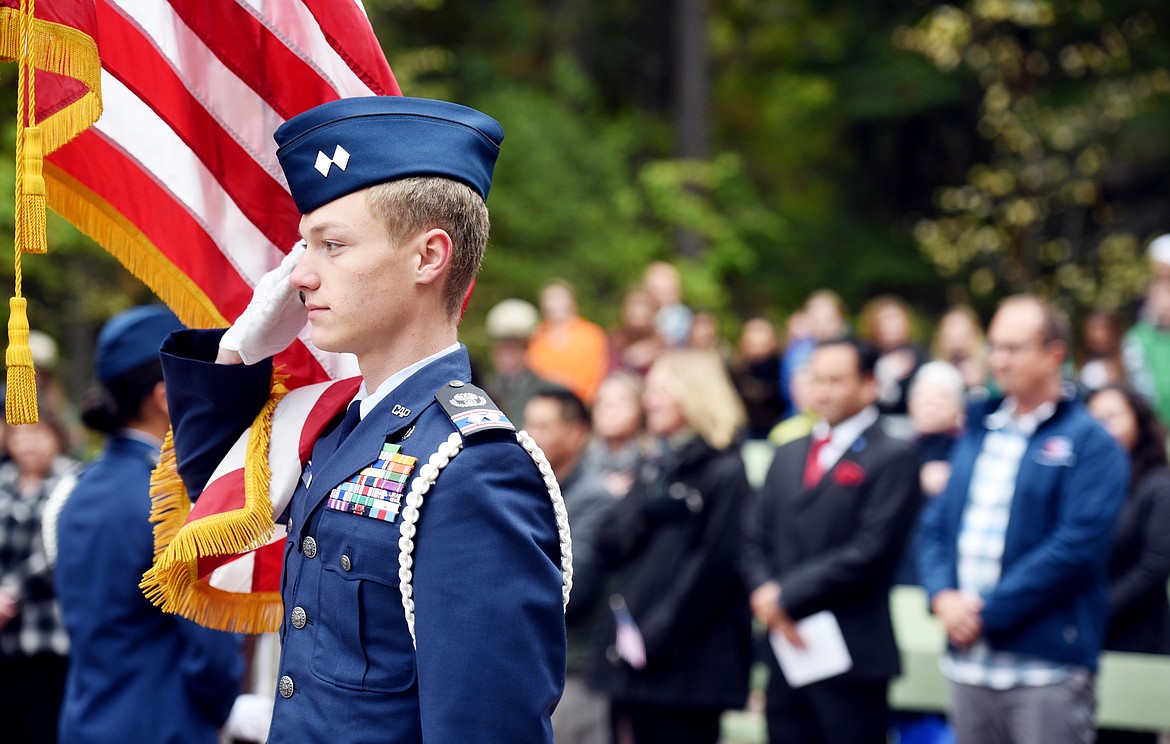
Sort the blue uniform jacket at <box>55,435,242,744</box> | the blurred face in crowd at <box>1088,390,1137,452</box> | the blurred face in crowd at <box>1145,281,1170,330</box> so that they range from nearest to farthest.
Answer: the blue uniform jacket at <box>55,435,242,744</box> < the blurred face in crowd at <box>1088,390,1137,452</box> < the blurred face in crowd at <box>1145,281,1170,330</box>

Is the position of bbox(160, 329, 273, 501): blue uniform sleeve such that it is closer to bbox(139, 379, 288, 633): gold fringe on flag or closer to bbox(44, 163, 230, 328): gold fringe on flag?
bbox(139, 379, 288, 633): gold fringe on flag

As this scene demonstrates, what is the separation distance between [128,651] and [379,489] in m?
1.95

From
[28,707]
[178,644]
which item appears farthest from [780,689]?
[28,707]

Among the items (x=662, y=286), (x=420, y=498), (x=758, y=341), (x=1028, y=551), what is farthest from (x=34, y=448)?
(x=758, y=341)

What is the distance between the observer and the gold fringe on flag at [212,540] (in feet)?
8.42

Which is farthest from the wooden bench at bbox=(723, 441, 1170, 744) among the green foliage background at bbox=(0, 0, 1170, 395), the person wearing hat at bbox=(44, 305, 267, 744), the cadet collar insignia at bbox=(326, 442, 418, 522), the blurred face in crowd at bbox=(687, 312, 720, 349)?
the green foliage background at bbox=(0, 0, 1170, 395)

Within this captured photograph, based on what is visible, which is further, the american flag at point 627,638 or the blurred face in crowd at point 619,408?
the blurred face in crowd at point 619,408

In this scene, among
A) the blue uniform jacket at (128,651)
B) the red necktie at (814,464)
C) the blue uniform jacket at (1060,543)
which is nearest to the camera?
the blue uniform jacket at (128,651)

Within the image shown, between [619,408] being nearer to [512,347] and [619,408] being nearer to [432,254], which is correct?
[512,347]

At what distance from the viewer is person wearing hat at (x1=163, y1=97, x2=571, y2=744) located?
2100mm

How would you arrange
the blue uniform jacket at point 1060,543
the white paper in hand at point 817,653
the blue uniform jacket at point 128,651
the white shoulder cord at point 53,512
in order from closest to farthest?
the blue uniform jacket at point 128,651
the white shoulder cord at point 53,512
the blue uniform jacket at point 1060,543
the white paper in hand at point 817,653

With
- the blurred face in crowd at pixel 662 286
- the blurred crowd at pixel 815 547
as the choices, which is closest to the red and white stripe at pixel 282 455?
the blurred crowd at pixel 815 547

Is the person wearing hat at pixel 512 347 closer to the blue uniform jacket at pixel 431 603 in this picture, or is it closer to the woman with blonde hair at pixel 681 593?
the woman with blonde hair at pixel 681 593

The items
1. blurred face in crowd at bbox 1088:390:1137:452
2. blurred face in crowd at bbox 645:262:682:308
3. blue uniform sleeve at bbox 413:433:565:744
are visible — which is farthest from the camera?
blurred face in crowd at bbox 645:262:682:308
